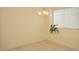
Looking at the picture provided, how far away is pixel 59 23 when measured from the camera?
1795 mm

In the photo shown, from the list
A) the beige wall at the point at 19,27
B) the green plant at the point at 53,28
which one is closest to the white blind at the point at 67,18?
the green plant at the point at 53,28

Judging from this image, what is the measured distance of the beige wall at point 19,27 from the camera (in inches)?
69.6

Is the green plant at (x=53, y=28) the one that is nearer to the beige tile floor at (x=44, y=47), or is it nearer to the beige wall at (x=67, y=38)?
the beige wall at (x=67, y=38)

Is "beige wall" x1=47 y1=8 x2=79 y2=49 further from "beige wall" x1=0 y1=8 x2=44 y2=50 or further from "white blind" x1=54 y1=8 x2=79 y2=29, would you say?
"beige wall" x1=0 y1=8 x2=44 y2=50

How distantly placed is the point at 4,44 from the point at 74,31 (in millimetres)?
1236

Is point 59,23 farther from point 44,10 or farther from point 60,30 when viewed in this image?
point 44,10

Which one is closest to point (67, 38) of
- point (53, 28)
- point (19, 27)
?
point (53, 28)

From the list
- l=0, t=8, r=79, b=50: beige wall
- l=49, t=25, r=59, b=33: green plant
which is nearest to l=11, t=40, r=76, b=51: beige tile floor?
l=0, t=8, r=79, b=50: beige wall

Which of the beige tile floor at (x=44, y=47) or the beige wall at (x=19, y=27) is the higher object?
the beige wall at (x=19, y=27)

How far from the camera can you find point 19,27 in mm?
1796

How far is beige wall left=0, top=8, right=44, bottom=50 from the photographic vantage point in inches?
69.6

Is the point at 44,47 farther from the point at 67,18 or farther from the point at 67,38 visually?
the point at 67,18
